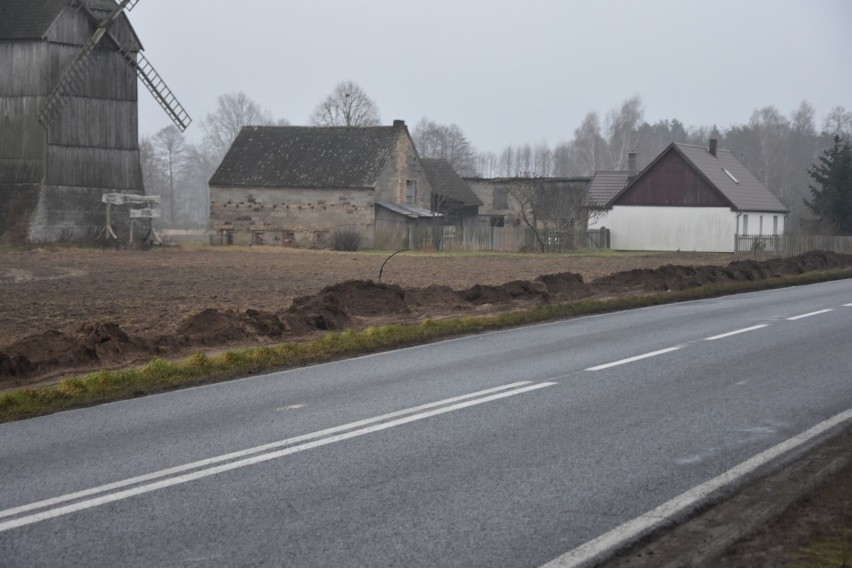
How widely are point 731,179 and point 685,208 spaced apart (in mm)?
4822

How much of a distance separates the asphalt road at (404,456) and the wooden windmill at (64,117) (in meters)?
40.4

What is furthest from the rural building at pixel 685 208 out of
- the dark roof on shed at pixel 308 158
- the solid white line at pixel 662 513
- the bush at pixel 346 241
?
the solid white line at pixel 662 513

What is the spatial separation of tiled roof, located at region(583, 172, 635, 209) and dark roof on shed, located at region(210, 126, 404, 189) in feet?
50.1

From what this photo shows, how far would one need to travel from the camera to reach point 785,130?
15212cm

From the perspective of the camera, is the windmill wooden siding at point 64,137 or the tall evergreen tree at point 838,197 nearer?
the windmill wooden siding at point 64,137

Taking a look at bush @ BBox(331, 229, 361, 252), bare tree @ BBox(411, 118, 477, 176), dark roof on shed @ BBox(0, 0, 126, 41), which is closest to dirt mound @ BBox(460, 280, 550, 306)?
dark roof on shed @ BBox(0, 0, 126, 41)

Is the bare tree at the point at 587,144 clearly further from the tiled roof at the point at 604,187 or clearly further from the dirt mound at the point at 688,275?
the dirt mound at the point at 688,275

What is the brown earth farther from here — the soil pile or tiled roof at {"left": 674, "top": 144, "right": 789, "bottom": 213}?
tiled roof at {"left": 674, "top": 144, "right": 789, "bottom": 213}

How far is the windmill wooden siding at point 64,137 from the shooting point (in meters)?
49.4

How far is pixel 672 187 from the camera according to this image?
6669 centimetres

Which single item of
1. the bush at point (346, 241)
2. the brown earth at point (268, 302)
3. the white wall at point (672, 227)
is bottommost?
the brown earth at point (268, 302)

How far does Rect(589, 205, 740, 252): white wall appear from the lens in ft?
213

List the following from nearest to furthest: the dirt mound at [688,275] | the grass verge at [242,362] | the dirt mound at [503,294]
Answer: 1. the grass verge at [242,362]
2. the dirt mound at [503,294]
3. the dirt mound at [688,275]

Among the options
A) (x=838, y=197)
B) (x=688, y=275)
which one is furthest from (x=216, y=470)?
(x=838, y=197)
